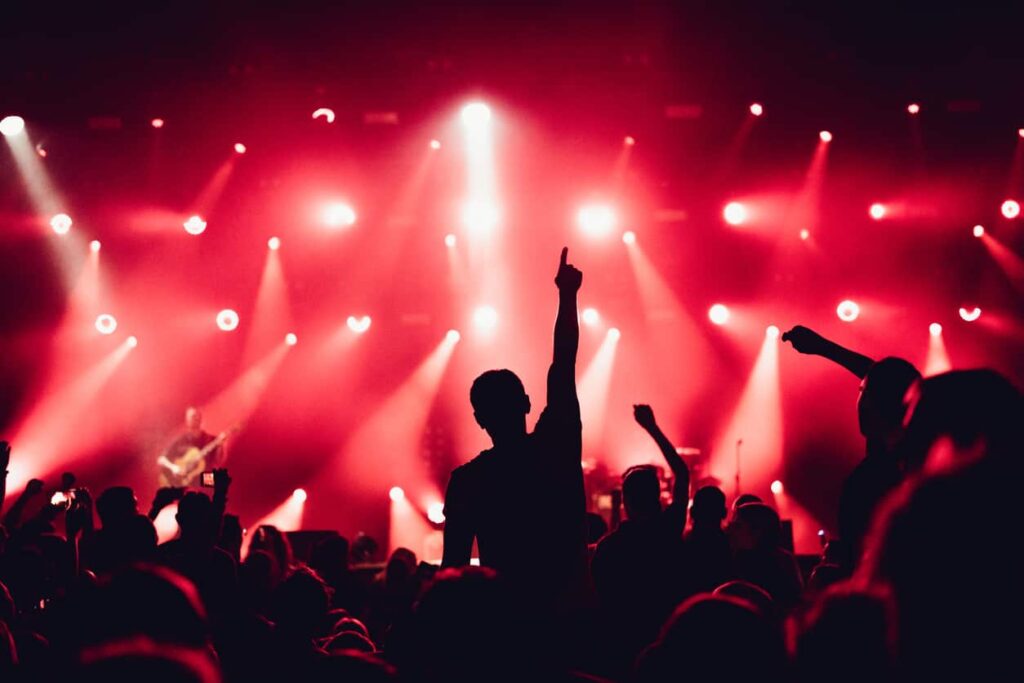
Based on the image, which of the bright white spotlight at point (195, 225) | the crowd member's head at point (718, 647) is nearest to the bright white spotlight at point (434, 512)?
the bright white spotlight at point (195, 225)

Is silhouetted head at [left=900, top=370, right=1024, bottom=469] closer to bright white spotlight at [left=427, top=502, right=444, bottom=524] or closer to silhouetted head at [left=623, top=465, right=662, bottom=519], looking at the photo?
silhouetted head at [left=623, top=465, right=662, bottom=519]

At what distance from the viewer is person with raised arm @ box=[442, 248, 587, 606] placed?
247 cm

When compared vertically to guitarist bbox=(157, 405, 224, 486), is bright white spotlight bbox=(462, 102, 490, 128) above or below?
above

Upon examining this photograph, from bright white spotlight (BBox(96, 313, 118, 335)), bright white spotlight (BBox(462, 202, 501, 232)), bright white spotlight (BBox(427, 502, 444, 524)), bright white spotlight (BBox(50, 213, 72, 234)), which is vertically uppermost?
bright white spotlight (BBox(462, 202, 501, 232))

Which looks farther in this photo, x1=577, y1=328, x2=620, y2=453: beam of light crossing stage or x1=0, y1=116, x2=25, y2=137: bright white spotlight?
x1=577, y1=328, x2=620, y2=453: beam of light crossing stage

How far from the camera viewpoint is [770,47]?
12.6 m

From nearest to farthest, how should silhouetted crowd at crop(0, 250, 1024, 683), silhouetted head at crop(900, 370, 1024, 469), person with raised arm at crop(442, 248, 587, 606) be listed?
silhouetted crowd at crop(0, 250, 1024, 683) < silhouetted head at crop(900, 370, 1024, 469) < person with raised arm at crop(442, 248, 587, 606)

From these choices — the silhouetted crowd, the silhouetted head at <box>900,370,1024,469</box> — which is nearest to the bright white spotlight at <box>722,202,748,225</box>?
the silhouetted crowd

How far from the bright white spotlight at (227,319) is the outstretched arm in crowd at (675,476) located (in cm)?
1113

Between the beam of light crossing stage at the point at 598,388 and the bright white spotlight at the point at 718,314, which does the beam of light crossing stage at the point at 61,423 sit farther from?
the bright white spotlight at the point at 718,314

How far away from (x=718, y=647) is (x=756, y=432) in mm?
12848

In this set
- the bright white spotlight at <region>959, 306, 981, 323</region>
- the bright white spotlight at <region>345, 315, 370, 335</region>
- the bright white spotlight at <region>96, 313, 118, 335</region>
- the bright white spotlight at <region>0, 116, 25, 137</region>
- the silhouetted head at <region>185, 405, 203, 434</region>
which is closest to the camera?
the silhouetted head at <region>185, 405, 203, 434</region>

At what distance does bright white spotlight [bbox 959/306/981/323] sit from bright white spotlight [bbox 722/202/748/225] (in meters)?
3.39

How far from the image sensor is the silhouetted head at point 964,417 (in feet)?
4.52
